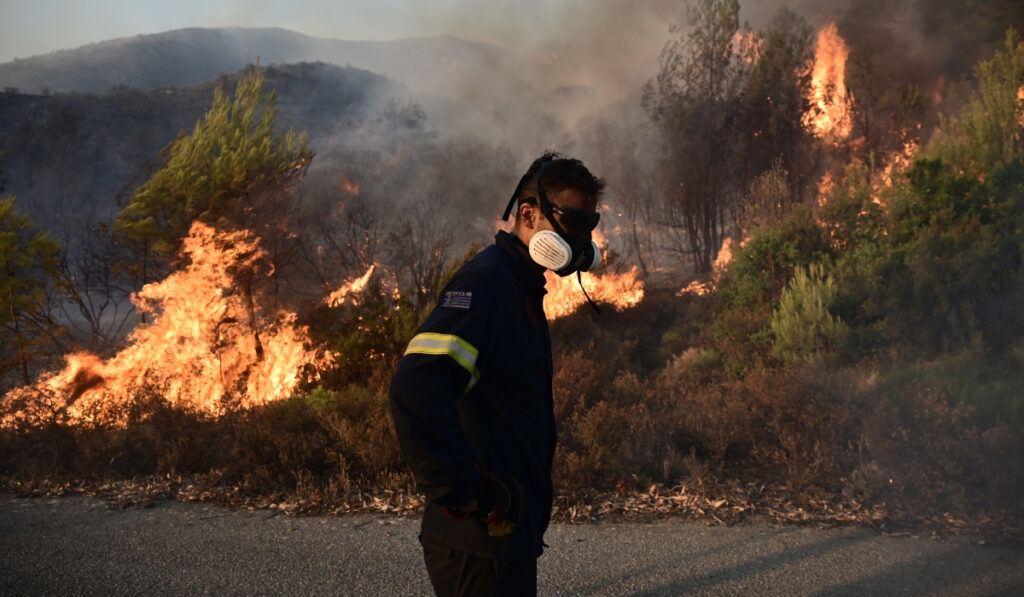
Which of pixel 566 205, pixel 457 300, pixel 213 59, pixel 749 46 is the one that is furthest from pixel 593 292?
pixel 213 59

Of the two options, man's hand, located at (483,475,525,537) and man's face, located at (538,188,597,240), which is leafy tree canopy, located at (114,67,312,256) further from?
man's hand, located at (483,475,525,537)

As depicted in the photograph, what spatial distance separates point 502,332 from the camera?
77.2 inches

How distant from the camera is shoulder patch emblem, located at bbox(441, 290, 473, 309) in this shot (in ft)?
6.23

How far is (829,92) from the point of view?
2050 centimetres

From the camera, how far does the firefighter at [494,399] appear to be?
181 centimetres

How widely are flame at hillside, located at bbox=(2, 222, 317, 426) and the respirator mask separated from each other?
255 inches

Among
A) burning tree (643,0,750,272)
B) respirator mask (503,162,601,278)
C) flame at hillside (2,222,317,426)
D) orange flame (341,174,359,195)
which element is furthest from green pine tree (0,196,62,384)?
burning tree (643,0,750,272)

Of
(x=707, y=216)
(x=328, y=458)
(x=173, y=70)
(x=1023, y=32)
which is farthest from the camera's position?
(x=173, y=70)

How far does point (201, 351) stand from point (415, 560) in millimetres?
6068

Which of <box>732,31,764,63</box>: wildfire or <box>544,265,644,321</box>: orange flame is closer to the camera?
<box>544,265,644,321</box>: orange flame

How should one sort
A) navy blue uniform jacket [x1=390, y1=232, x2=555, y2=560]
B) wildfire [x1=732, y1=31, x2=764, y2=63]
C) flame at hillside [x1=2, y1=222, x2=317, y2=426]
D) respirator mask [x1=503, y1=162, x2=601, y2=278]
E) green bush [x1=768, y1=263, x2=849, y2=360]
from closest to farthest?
navy blue uniform jacket [x1=390, y1=232, x2=555, y2=560] → respirator mask [x1=503, y1=162, x2=601, y2=278] → green bush [x1=768, y1=263, x2=849, y2=360] → flame at hillside [x1=2, y1=222, x2=317, y2=426] → wildfire [x1=732, y1=31, x2=764, y2=63]

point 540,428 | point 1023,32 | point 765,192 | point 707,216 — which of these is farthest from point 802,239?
point 1023,32

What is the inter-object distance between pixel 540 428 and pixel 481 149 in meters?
25.4

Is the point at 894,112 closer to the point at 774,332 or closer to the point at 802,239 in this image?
the point at 802,239
